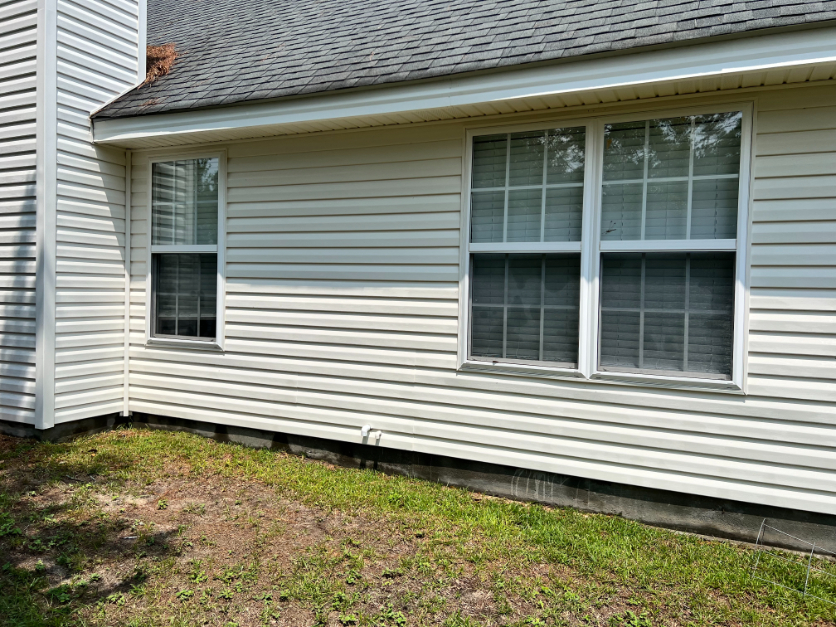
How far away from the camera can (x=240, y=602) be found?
2996 mm

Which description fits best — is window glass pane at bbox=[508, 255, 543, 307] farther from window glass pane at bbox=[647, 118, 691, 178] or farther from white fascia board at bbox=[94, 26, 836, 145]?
white fascia board at bbox=[94, 26, 836, 145]

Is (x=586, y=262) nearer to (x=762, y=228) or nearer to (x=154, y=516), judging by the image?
(x=762, y=228)

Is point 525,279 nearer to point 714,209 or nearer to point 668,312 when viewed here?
point 668,312

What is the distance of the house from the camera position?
11.9ft

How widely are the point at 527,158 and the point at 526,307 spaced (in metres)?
1.12

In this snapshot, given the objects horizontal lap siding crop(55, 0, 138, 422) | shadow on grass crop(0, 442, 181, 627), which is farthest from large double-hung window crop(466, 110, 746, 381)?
horizontal lap siding crop(55, 0, 138, 422)

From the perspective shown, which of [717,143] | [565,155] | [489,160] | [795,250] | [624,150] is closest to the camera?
[795,250]

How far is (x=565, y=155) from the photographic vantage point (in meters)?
4.23

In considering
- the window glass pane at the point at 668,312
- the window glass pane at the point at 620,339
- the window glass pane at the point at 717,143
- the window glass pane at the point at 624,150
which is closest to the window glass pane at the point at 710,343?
the window glass pane at the point at 668,312

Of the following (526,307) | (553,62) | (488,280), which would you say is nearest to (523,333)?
(526,307)

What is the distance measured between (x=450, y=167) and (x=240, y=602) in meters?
3.30

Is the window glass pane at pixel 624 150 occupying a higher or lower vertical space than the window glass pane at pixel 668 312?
higher

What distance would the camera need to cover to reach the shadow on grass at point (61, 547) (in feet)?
9.70

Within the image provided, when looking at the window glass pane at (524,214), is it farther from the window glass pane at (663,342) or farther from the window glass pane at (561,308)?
the window glass pane at (663,342)
